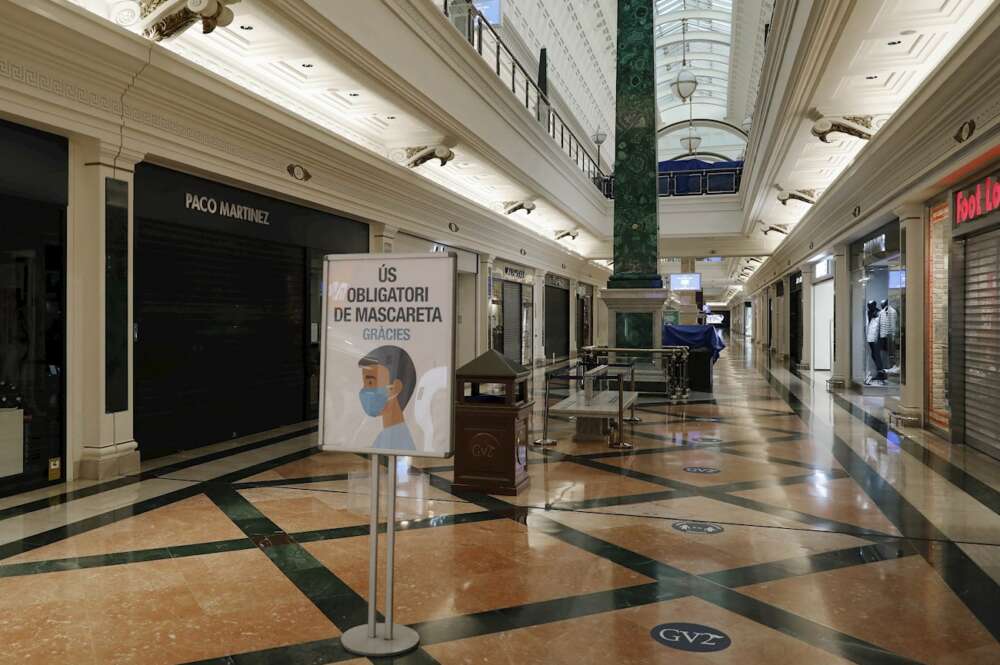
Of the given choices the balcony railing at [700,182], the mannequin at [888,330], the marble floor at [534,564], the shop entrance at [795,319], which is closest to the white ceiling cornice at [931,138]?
the mannequin at [888,330]

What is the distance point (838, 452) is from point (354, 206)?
540 cm

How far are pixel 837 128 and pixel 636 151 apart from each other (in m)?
2.89

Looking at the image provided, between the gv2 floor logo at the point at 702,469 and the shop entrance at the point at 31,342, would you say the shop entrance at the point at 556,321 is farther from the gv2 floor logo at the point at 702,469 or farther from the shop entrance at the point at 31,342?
the shop entrance at the point at 31,342

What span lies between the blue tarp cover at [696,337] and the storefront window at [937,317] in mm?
4340

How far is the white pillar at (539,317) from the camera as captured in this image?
1723 centimetres

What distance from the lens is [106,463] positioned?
4719 millimetres

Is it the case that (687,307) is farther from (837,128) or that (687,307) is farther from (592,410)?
(592,410)

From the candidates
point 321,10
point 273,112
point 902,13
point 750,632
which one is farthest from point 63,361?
point 902,13

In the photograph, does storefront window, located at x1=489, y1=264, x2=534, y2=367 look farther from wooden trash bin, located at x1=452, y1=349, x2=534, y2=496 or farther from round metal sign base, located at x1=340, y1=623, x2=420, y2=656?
round metal sign base, located at x1=340, y1=623, x2=420, y2=656

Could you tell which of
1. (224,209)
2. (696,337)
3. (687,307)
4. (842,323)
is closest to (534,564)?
(224,209)

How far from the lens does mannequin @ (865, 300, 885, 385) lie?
37.4 feet

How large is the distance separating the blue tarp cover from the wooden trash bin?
7503 mm

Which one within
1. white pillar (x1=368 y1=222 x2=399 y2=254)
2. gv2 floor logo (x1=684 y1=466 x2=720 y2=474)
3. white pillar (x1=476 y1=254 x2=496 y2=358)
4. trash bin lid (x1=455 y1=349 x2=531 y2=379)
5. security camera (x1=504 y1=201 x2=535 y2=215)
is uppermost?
security camera (x1=504 y1=201 x2=535 y2=215)

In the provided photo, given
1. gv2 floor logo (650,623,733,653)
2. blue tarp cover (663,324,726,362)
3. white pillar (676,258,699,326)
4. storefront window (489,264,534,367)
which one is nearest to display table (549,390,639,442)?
gv2 floor logo (650,623,733,653)
